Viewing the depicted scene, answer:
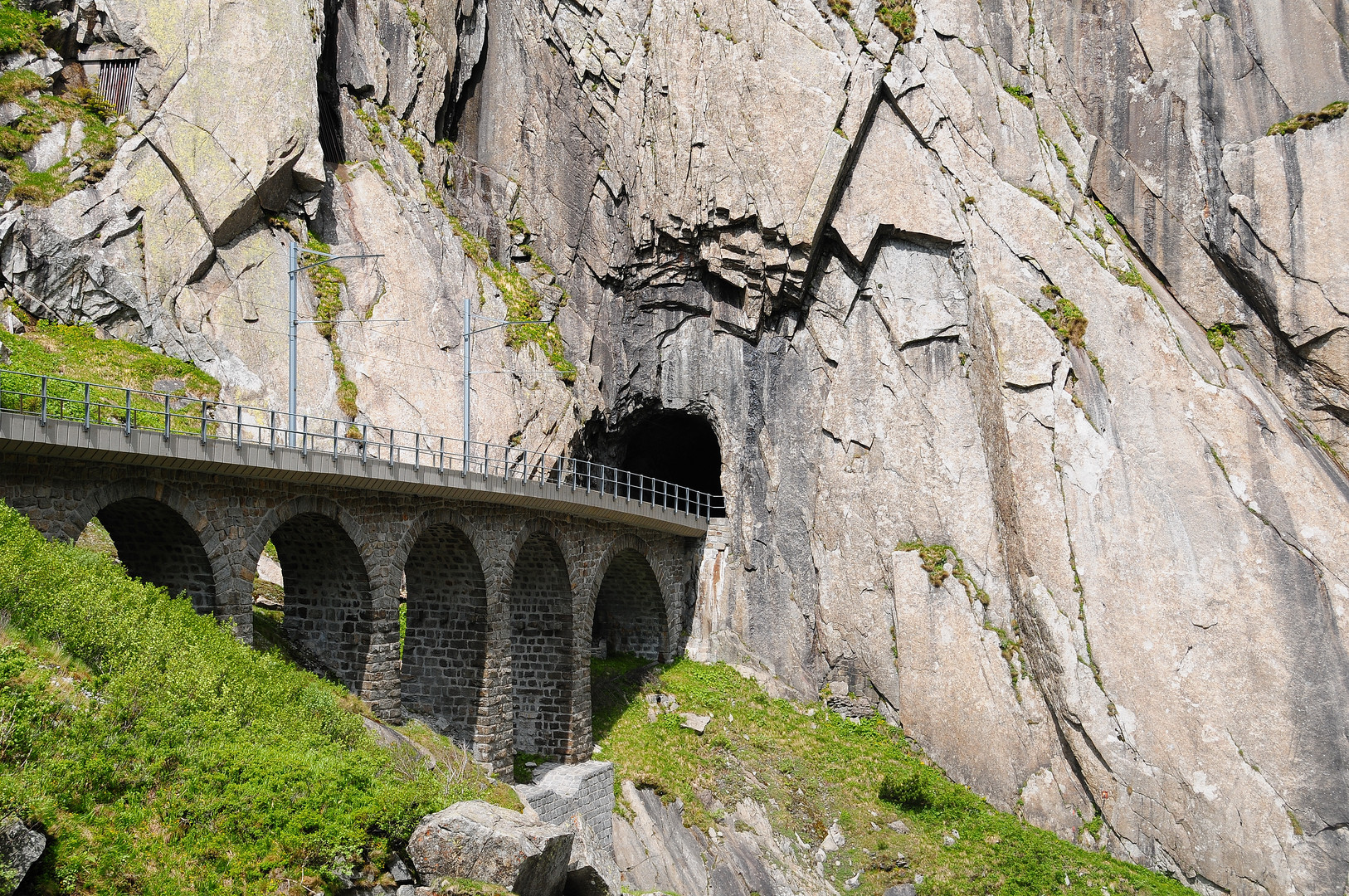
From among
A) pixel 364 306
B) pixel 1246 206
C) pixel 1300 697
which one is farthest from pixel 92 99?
pixel 1300 697

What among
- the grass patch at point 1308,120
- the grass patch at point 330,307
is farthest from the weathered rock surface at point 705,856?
the grass patch at point 1308,120

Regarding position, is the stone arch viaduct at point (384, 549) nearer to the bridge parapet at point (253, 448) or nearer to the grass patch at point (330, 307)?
the bridge parapet at point (253, 448)

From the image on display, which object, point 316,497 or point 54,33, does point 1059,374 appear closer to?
point 316,497

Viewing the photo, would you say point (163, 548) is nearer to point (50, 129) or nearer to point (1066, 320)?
point (50, 129)

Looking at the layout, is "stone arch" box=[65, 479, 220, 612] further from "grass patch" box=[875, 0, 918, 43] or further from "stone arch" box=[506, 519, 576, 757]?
"grass patch" box=[875, 0, 918, 43]

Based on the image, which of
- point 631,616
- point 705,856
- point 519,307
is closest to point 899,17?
point 519,307

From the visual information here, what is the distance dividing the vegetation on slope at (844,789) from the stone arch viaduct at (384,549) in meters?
2.92

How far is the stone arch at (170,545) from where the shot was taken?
62.6 ft

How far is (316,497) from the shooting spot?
71.3 feet

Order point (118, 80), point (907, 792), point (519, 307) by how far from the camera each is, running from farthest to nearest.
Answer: point (519, 307) → point (118, 80) → point (907, 792)

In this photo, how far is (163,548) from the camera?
1975cm

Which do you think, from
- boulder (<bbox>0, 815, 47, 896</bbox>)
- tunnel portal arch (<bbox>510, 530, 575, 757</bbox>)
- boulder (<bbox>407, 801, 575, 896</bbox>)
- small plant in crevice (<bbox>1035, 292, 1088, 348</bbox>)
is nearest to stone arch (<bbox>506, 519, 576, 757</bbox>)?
tunnel portal arch (<bbox>510, 530, 575, 757</bbox>)

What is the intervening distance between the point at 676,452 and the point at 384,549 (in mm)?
26345

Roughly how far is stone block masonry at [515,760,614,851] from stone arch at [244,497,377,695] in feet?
16.5
